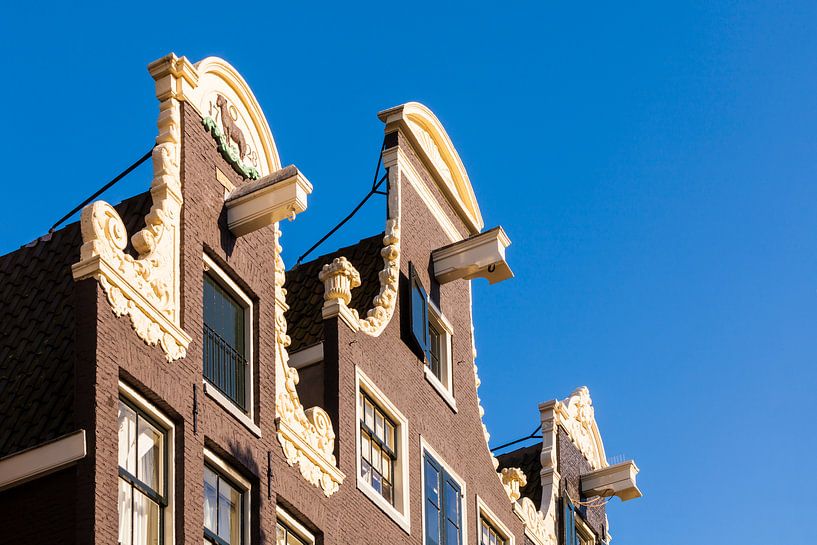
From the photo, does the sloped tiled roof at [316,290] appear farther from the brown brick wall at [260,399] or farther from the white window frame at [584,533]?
the white window frame at [584,533]

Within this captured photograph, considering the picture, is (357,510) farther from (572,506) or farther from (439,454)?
(572,506)

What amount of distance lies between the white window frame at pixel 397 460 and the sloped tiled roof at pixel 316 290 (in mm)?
1058

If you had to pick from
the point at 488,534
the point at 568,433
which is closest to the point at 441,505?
the point at 488,534

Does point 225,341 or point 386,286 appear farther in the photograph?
point 386,286

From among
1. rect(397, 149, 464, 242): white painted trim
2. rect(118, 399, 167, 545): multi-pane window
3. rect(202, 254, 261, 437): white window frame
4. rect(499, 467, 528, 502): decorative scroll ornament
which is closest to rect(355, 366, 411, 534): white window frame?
rect(202, 254, 261, 437): white window frame

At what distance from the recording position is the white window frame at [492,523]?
1296 inches

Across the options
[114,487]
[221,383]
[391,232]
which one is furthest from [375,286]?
[114,487]

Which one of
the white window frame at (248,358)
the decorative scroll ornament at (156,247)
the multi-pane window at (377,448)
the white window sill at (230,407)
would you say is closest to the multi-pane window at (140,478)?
the decorative scroll ornament at (156,247)

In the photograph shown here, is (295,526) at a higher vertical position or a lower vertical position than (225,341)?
lower

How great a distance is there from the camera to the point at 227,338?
1009 inches

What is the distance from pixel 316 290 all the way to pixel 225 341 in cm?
666

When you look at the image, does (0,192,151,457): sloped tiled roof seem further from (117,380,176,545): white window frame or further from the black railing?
the black railing

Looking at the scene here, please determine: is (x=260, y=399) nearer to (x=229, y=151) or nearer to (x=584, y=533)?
(x=229, y=151)

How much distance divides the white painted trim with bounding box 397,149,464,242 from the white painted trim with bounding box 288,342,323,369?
475cm
